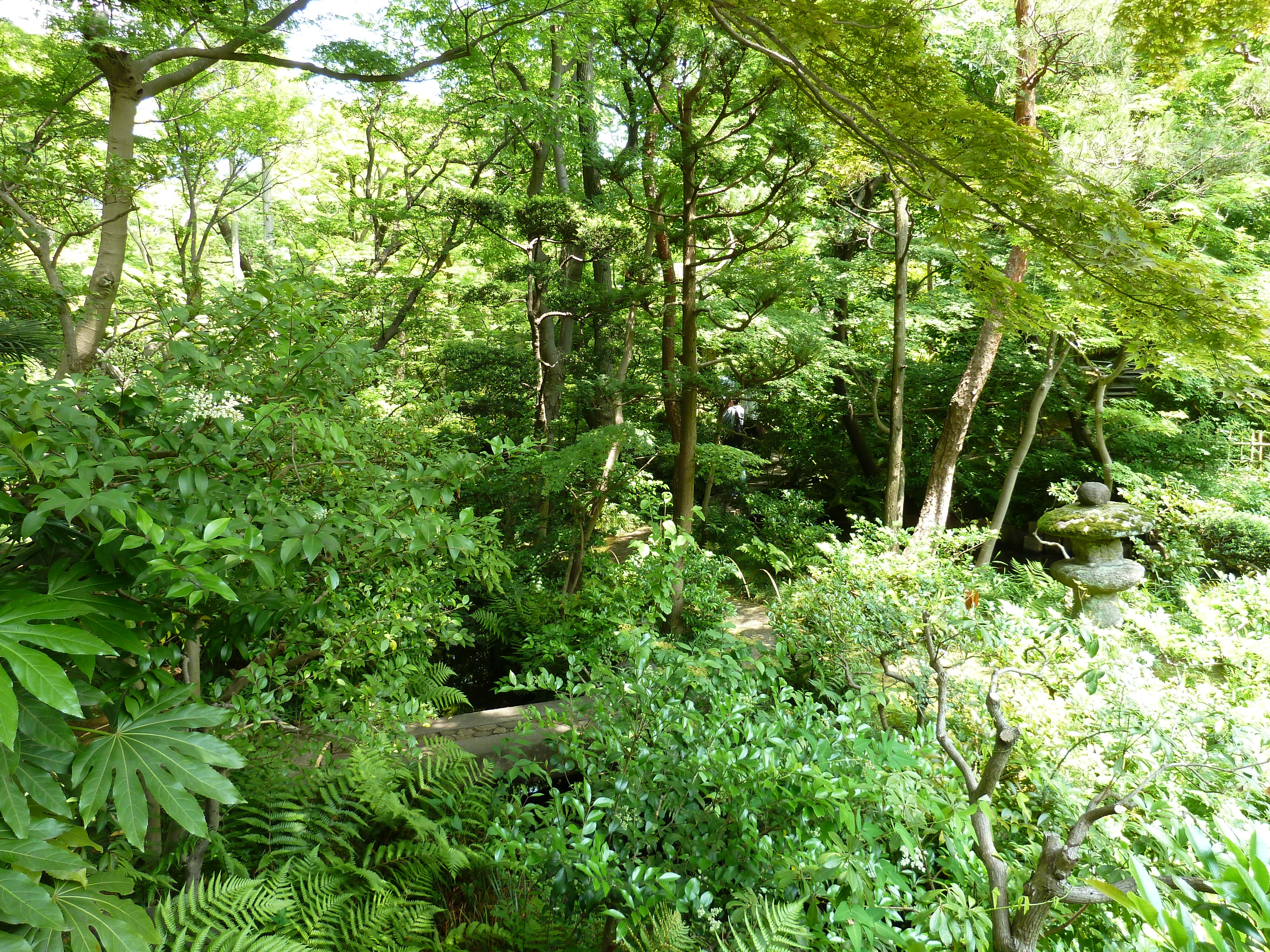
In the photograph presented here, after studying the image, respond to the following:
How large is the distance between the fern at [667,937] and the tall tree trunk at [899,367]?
5642 mm

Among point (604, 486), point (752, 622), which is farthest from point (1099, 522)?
point (604, 486)

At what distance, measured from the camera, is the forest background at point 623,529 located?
1.52m

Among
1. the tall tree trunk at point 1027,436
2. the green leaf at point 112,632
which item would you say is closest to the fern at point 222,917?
the green leaf at point 112,632

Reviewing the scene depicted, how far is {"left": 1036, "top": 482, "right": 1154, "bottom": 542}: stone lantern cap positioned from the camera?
17.1 ft

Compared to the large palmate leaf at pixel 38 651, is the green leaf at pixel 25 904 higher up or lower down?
lower down

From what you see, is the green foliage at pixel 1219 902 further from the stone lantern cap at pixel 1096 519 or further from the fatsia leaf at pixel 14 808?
the stone lantern cap at pixel 1096 519

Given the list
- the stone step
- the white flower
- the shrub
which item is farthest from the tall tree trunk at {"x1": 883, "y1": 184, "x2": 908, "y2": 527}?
the white flower

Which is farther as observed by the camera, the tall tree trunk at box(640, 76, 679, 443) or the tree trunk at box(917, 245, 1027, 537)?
the tree trunk at box(917, 245, 1027, 537)

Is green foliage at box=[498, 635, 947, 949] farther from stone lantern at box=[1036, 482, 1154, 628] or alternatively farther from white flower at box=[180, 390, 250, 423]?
stone lantern at box=[1036, 482, 1154, 628]

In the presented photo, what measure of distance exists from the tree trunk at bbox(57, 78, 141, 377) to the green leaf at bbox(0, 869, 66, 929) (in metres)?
3.78

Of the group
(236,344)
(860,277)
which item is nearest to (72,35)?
(236,344)

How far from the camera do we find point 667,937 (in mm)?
1727

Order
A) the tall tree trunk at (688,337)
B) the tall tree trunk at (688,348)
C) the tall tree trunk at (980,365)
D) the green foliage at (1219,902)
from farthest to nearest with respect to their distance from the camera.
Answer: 1. the tall tree trunk at (980,365)
2. the tall tree trunk at (688,348)
3. the tall tree trunk at (688,337)
4. the green foliage at (1219,902)

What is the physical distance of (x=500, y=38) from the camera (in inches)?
237
